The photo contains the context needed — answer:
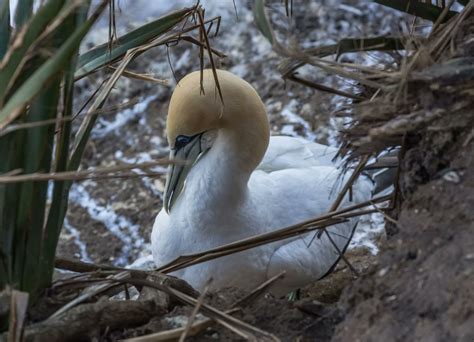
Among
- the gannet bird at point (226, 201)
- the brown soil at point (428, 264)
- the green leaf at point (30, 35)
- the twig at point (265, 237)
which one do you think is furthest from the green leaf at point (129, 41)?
the gannet bird at point (226, 201)

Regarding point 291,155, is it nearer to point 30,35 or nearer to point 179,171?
point 179,171

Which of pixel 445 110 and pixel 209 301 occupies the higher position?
pixel 445 110

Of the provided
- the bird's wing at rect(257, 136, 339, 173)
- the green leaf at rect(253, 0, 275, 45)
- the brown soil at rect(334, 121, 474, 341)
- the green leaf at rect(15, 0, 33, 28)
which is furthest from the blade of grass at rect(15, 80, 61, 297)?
the bird's wing at rect(257, 136, 339, 173)

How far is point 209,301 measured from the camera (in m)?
2.27

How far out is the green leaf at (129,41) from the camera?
2.21m

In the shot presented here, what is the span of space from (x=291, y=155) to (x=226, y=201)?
0.72 m

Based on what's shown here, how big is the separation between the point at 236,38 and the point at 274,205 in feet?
8.36

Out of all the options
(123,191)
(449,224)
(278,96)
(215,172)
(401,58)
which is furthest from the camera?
(278,96)

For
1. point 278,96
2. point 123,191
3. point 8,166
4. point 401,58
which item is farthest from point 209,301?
point 278,96

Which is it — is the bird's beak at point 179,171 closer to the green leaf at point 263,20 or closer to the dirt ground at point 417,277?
the dirt ground at point 417,277

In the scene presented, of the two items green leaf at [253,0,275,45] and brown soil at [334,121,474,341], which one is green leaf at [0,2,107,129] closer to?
green leaf at [253,0,275,45]

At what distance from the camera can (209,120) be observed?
3.33 metres

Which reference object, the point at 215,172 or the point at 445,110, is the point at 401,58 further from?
the point at 215,172

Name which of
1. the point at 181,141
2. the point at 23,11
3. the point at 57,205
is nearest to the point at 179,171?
the point at 181,141
